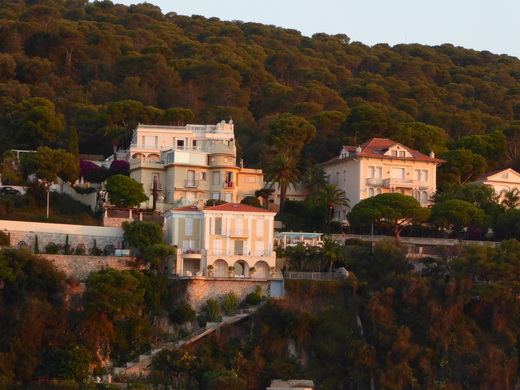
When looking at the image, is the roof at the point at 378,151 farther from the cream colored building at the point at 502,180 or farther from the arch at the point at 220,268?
the arch at the point at 220,268

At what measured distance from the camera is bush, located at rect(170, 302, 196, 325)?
1881 inches

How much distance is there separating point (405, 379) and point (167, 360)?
33.8ft

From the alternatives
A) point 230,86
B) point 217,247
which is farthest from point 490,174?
point 230,86

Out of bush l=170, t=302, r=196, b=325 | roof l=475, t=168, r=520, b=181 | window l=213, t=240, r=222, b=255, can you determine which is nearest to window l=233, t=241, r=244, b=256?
window l=213, t=240, r=222, b=255

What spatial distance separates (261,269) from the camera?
5147 centimetres

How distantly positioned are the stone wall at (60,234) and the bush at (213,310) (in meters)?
6.22

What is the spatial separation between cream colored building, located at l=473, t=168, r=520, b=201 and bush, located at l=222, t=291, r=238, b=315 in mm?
24332

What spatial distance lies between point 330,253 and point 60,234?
43.4 ft

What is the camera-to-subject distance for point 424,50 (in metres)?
117

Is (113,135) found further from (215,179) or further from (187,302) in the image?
(187,302)

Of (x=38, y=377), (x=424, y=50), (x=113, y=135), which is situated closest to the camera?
(x=38, y=377)

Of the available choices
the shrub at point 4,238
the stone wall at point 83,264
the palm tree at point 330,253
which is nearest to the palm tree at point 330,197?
the palm tree at point 330,253

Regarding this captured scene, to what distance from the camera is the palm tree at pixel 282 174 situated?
62281mm

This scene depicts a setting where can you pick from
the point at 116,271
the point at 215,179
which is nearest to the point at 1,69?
the point at 215,179
